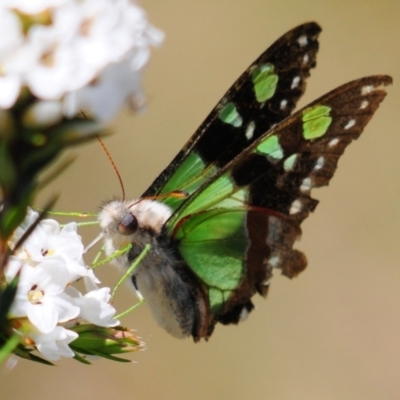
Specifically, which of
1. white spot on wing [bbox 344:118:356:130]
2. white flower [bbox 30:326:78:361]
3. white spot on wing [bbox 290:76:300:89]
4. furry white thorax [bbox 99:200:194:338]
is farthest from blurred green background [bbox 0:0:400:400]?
white flower [bbox 30:326:78:361]

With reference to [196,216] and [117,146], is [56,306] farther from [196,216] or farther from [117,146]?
[117,146]

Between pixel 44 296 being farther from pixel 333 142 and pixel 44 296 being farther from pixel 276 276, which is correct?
pixel 276 276

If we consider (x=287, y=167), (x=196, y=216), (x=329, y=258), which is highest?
(x=329, y=258)

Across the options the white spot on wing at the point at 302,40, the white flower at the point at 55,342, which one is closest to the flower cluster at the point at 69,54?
the white flower at the point at 55,342

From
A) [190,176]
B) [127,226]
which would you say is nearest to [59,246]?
[127,226]

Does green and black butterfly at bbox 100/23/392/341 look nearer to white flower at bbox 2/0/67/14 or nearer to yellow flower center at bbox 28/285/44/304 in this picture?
yellow flower center at bbox 28/285/44/304

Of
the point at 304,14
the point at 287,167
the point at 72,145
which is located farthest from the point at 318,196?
the point at 72,145
